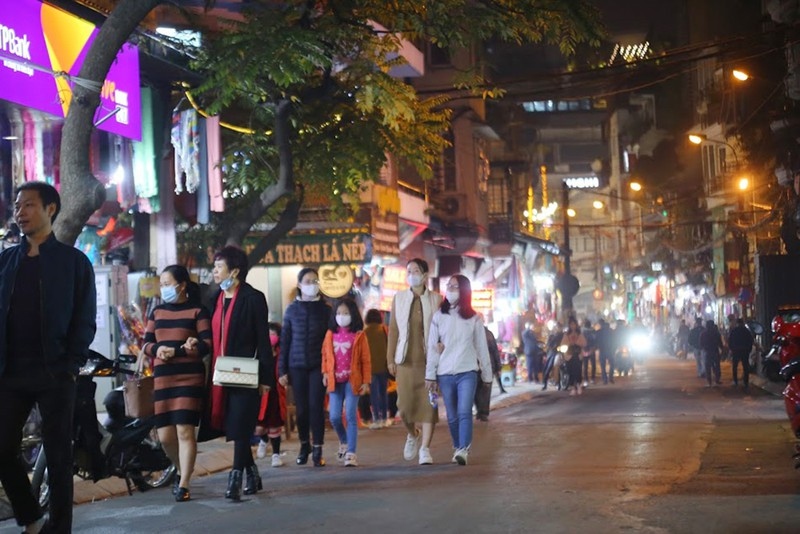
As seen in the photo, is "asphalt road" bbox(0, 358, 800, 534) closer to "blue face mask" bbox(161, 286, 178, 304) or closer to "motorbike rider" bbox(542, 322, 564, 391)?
"blue face mask" bbox(161, 286, 178, 304)

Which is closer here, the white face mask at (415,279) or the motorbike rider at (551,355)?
the white face mask at (415,279)

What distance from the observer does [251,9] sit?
16.6 m

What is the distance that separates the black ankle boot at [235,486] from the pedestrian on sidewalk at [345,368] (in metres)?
3.09

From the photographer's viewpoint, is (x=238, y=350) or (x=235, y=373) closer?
(x=235, y=373)

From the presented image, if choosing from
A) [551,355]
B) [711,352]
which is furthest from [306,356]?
[551,355]

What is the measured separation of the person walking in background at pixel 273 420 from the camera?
12.4 metres

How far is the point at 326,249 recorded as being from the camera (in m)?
25.0

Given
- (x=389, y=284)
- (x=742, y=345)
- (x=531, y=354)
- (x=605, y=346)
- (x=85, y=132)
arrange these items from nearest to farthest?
1. (x=85, y=132)
2. (x=389, y=284)
3. (x=742, y=345)
4. (x=605, y=346)
5. (x=531, y=354)

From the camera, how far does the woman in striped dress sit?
1030 centimetres

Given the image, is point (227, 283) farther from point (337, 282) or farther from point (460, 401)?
point (337, 282)

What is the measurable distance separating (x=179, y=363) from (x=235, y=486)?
1150 mm

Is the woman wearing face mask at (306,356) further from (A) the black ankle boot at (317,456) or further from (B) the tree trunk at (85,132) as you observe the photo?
(B) the tree trunk at (85,132)

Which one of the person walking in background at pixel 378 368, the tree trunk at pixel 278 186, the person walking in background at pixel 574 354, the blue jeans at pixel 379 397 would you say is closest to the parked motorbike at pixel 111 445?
the tree trunk at pixel 278 186

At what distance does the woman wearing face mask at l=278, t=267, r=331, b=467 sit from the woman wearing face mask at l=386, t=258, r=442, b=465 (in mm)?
833
